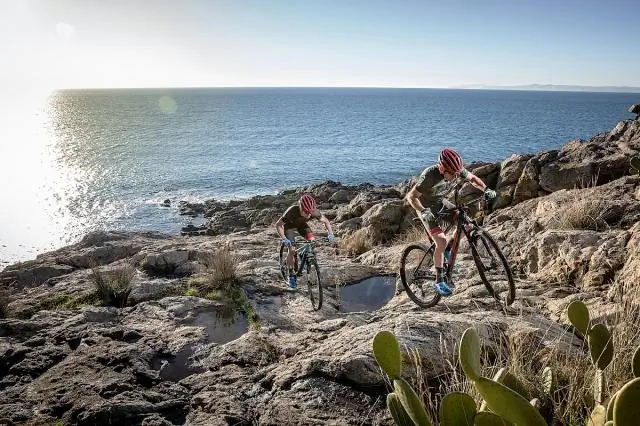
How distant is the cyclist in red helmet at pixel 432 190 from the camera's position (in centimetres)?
702

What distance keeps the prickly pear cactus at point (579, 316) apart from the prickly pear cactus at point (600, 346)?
17 centimetres

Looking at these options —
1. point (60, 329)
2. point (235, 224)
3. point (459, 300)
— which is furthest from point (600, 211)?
point (235, 224)

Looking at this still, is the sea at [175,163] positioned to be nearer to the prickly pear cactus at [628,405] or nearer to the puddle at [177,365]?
the puddle at [177,365]

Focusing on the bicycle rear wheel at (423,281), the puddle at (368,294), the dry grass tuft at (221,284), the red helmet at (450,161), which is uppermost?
the red helmet at (450,161)

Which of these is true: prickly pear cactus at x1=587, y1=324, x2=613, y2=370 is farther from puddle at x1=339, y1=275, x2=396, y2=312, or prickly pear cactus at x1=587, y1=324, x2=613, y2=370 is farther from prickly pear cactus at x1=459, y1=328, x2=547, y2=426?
puddle at x1=339, y1=275, x2=396, y2=312

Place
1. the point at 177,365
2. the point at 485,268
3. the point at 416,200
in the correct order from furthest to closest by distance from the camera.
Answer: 1. the point at 416,200
2. the point at 485,268
3. the point at 177,365

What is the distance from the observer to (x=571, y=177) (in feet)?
43.3

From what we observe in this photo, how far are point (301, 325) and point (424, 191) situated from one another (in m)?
3.27

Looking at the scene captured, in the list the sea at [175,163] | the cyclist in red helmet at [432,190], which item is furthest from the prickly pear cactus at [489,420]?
the sea at [175,163]

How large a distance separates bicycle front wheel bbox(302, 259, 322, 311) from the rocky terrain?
0.77 ft

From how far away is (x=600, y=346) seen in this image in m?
3.64

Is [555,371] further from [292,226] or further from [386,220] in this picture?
[386,220]

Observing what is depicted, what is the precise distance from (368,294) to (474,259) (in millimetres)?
3183

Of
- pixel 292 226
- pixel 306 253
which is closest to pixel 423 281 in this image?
pixel 306 253
